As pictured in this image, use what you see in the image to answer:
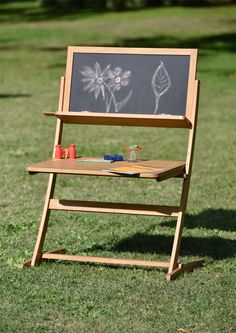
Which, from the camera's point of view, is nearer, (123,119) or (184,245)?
(123,119)

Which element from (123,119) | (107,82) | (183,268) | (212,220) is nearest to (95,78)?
(107,82)

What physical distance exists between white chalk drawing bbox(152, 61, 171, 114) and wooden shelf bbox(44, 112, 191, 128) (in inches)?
6.1

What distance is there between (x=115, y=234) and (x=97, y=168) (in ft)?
4.68

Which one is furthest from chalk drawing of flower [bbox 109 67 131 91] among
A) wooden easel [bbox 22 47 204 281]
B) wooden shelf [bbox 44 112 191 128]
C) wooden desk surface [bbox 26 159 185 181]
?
wooden desk surface [bbox 26 159 185 181]

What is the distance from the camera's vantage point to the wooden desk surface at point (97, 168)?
238 inches

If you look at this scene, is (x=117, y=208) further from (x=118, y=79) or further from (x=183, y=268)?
(x=118, y=79)

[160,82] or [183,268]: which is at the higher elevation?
[160,82]

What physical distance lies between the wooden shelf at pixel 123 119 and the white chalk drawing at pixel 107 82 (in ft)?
0.44

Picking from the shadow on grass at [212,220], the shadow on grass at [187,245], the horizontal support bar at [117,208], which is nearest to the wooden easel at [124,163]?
the horizontal support bar at [117,208]

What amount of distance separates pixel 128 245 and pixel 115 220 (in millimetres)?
930

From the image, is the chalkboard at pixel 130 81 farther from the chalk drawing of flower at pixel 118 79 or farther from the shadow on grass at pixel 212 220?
the shadow on grass at pixel 212 220

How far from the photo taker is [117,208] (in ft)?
21.5

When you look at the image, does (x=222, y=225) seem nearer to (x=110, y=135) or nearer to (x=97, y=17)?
(x=110, y=135)

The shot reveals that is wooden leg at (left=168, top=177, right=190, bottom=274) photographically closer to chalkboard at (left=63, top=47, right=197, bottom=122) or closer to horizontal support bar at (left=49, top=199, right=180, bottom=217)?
horizontal support bar at (left=49, top=199, right=180, bottom=217)
